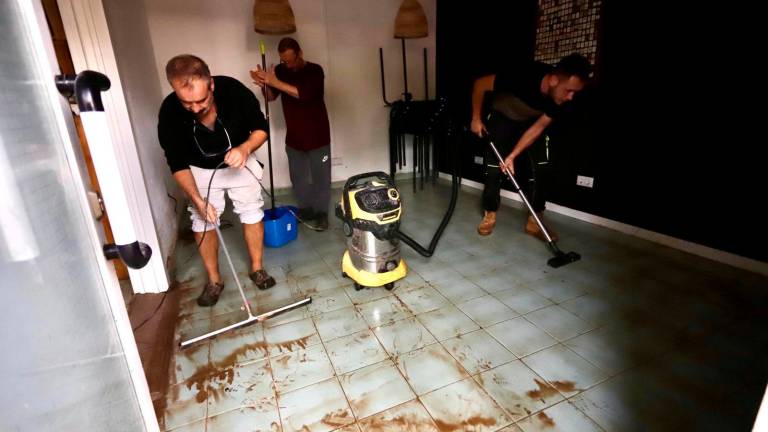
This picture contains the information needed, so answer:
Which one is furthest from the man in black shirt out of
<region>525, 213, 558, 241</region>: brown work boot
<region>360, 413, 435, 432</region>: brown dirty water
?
<region>525, 213, 558, 241</region>: brown work boot

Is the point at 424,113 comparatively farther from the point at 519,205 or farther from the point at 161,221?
the point at 161,221

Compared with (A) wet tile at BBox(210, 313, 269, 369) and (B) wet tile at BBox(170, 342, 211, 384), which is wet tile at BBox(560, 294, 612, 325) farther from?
(B) wet tile at BBox(170, 342, 211, 384)

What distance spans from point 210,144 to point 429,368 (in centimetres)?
142

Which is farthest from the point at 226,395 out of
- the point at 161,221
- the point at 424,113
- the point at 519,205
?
the point at 424,113

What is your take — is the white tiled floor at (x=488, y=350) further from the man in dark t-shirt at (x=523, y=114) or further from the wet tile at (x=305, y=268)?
the man in dark t-shirt at (x=523, y=114)

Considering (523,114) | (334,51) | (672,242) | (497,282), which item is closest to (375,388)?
(497,282)

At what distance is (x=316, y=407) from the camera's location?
1.27 metres

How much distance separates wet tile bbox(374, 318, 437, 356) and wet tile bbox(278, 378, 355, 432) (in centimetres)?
29

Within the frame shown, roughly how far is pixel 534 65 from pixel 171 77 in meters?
2.00

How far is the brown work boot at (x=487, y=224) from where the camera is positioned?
2.75 meters

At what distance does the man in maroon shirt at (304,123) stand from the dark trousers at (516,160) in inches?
50.0

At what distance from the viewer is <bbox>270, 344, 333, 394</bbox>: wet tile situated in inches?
54.2

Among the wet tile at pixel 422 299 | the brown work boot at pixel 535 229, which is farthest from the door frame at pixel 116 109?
the brown work boot at pixel 535 229

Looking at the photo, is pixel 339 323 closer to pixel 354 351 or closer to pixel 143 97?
pixel 354 351
